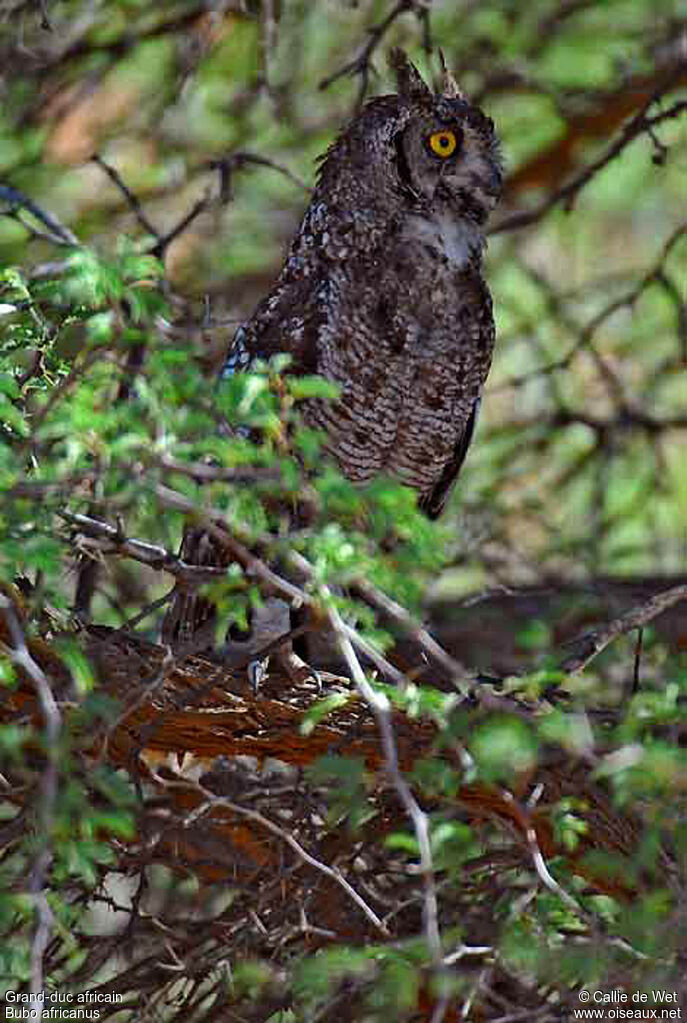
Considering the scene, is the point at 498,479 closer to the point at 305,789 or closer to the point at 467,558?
the point at 467,558

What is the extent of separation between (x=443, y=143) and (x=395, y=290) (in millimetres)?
366

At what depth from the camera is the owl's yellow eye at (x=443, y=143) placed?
390cm

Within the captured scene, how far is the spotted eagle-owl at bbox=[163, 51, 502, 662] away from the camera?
3787mm

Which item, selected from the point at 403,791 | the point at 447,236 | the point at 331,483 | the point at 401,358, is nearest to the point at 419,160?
the point at 447,236

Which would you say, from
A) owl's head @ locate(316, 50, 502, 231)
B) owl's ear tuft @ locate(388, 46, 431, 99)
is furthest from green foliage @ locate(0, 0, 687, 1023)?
owl's ear tuft @ locate(388, 46, 431, 99)

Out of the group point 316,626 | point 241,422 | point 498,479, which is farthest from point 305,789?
point 498,479

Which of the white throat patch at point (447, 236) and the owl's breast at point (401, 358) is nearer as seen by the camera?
the owl's breast at point (401, 358)

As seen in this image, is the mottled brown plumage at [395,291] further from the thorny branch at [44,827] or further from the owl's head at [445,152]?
the thorny branch at [44,827]

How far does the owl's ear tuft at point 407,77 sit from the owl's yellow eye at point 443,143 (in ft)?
0.33

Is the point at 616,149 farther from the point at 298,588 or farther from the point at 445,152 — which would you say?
the point at 298,588

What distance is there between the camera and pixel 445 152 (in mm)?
3910

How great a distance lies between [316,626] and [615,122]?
A: 349cm

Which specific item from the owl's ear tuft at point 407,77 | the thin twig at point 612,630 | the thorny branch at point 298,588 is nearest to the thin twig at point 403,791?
the thorny branch at point 298,588

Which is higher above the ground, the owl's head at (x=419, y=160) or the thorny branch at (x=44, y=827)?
the owl's head at (x=419, y=160)
